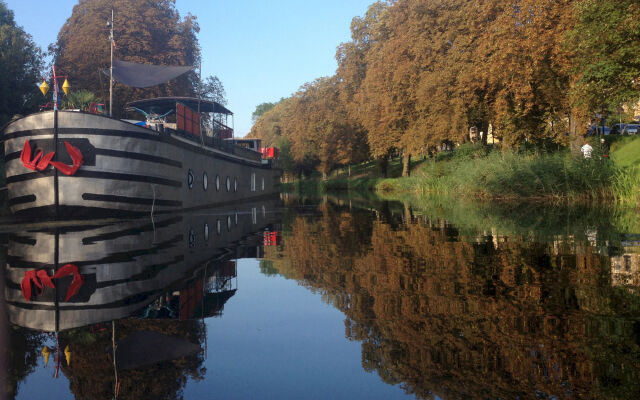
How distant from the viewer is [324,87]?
180ft

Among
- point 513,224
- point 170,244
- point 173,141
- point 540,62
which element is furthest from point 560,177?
point 170,244

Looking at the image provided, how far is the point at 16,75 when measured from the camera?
27.0 meters

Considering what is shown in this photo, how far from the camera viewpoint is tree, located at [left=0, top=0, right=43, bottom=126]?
26.2 metres

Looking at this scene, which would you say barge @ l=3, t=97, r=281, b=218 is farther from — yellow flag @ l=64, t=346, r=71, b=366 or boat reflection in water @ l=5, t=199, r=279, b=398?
yellow flag @ l=64, t=346, r=71, b=366

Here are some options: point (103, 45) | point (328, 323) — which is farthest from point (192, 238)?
point (103, 45)

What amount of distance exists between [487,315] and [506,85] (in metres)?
23.2

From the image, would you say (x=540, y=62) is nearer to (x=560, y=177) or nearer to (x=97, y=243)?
(x=560, y=177)

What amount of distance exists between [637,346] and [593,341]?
0.23 m

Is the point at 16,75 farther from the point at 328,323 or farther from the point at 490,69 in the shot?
the point at 328,323

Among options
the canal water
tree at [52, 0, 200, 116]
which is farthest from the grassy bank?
tree at [52, 0, 200, 116]

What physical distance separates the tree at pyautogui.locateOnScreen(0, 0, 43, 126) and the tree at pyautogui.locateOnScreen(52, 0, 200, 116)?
9.65 ft

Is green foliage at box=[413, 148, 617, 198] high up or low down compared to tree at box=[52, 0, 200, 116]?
down

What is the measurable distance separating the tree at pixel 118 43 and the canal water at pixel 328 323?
27.7 meters

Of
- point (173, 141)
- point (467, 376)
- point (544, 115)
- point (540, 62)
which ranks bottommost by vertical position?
point (467, 376)
